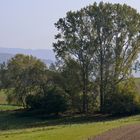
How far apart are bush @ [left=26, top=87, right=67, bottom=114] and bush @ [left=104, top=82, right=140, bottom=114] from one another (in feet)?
20.6

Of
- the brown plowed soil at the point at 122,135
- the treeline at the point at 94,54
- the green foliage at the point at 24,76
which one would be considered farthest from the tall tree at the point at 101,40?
the brown plowed soil at the point at 122,135

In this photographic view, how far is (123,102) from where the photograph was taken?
7069cm

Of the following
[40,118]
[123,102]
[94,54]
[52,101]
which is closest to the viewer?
[123,102]

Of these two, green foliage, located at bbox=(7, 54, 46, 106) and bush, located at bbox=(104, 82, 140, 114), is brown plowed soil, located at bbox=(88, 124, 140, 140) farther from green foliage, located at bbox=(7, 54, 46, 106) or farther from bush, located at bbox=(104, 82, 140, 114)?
green foliage, located at bbox=(7, 54, 46, 106)

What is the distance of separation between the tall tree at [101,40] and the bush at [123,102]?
11.7 feet

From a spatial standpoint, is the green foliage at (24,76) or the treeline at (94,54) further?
the green foliage at (24,76)

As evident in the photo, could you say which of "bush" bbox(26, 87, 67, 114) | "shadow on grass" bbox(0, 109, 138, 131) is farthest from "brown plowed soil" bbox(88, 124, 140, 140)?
"bush" bbox(26, 87, 67, 114)

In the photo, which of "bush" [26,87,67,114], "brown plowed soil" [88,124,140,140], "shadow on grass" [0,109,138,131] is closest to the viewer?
"brown plowed soil" [88,124,140,140]

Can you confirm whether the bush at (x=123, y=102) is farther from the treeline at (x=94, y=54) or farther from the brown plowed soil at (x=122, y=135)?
the brown plowed soil at (x=122, y=135)

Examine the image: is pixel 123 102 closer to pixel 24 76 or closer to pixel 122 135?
pixel 24 76

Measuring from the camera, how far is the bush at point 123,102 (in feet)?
230

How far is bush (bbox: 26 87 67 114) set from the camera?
2923 inches

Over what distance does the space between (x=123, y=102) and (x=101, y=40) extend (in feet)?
37.8

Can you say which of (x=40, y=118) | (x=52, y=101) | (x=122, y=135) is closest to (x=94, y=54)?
(x=52, y=101)
